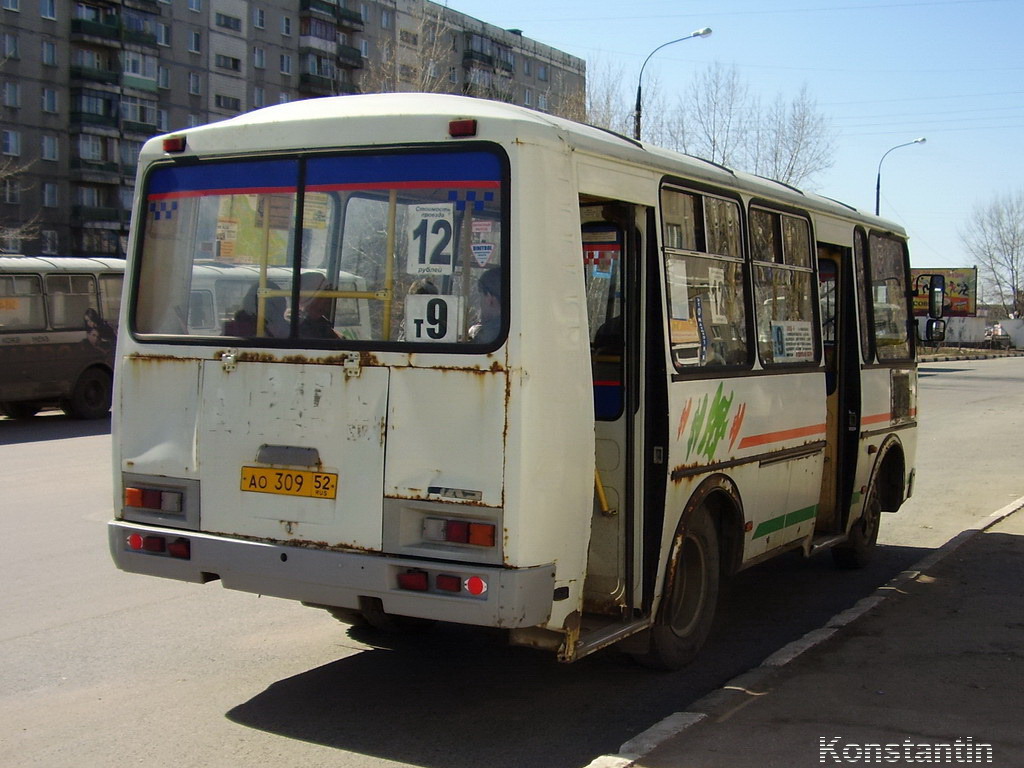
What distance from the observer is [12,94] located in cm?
5616

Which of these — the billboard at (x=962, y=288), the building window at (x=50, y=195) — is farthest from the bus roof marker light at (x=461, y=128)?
the building window at (x=50, y=195)

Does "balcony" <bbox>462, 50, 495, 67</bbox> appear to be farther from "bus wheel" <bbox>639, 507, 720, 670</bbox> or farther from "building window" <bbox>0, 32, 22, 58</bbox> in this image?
"bus wheel" <bbox>639, 507, 720, 670</bbox>

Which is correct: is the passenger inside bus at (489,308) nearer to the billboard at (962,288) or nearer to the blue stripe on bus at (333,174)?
the blue stripe on bus at (333,174)

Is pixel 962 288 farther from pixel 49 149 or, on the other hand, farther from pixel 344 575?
pixel 344 575

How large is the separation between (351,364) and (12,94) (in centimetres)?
5740

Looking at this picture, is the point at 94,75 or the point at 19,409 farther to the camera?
the point at 94,75

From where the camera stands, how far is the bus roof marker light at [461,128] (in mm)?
5039

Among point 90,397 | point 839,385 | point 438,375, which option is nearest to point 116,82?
point 90,397

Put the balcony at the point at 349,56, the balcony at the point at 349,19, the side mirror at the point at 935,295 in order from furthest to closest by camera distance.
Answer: the balcony at the point at 349,56, the balcony at the point at 349,19, the side mirror at the point at 935,295

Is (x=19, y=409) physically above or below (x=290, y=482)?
below

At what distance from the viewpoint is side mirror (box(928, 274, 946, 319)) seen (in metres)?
10.0

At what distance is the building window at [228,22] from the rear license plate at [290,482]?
2536 inches

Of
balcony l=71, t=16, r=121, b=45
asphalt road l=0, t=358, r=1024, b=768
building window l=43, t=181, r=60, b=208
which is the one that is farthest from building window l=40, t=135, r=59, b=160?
asphalt road l=0, t=358, r=1024, b=768

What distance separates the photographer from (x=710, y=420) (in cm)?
638
